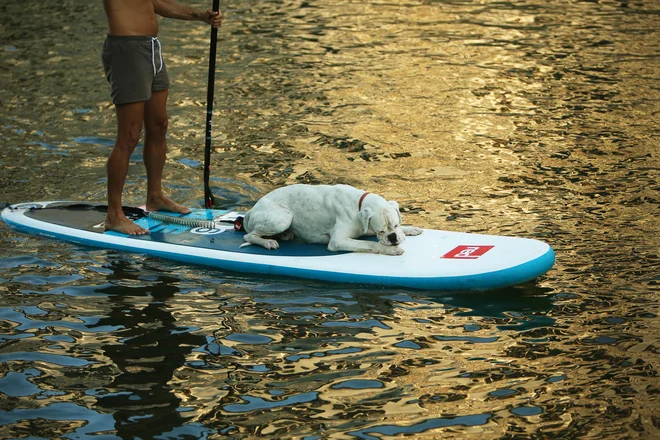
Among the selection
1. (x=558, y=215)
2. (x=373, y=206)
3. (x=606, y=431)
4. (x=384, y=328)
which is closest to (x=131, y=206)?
(x=373, y=206)

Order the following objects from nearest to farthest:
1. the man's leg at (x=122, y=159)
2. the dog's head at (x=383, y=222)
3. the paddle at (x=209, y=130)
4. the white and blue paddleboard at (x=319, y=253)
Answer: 1. the white and blue paddleboard at (x=319, y=253)
2. the dog's head at (x=383, y=222)
3. the man's leg at (x=122, y=159)
4. the paddle at (x=209, y=130)

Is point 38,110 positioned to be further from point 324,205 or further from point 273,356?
point 273,356

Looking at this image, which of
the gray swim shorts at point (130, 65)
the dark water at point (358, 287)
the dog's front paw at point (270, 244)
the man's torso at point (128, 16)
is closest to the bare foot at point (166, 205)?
the dark water at point (358, 287)

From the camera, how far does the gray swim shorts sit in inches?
315

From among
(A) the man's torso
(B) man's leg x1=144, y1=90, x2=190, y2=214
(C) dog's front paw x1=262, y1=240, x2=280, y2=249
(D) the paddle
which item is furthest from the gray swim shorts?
(C) dog's front paw x1=262, y1=240, x2=280, y2=249

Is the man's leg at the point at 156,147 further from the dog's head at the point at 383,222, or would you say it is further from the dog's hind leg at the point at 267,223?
the dog's head at the point at 383,222

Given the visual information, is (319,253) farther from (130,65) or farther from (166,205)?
(130,65)

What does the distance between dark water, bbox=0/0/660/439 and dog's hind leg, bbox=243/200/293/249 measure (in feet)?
1.26

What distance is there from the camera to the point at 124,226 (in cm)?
848

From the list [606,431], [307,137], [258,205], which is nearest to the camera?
[606,431]

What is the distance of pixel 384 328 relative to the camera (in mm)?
6660

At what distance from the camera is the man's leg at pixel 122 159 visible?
8.20m

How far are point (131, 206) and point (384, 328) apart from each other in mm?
3547

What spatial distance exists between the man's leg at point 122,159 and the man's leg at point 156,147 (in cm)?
23
